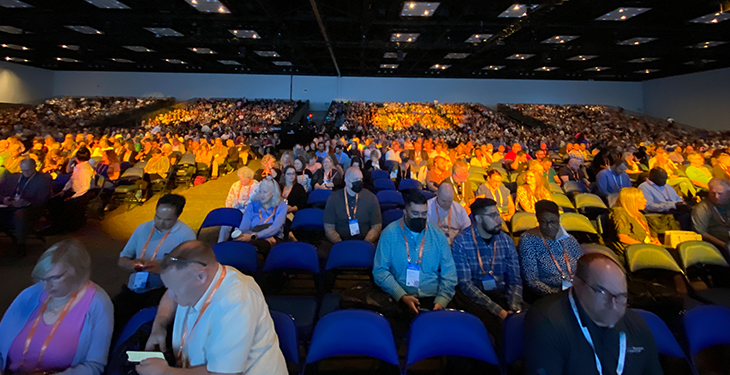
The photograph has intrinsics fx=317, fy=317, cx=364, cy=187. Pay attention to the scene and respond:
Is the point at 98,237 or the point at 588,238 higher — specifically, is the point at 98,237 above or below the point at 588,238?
below

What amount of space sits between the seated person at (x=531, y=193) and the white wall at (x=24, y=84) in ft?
103

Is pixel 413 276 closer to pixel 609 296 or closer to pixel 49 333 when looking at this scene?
pixel 609 296

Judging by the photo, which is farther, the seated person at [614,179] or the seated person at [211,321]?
the seated person at [614,179]

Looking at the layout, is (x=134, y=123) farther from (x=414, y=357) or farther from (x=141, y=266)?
(x=414, y=357)

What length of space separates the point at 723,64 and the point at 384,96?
795 inches

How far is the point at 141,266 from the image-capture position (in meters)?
2.39

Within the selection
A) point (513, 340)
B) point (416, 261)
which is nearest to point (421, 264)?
point (416, 261)

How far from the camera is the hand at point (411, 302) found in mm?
2233

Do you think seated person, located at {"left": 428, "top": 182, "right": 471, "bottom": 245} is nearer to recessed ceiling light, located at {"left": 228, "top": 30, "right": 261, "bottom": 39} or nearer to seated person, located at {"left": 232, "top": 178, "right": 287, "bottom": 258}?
seated person, located at {"left": 232, "top": 178, "right": 287, "bottom": 258}

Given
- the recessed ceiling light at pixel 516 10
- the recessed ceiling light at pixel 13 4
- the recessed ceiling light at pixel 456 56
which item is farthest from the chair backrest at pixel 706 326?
the recessed ceiling light at pixel 456 56

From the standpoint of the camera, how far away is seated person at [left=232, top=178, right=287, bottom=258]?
3.69 m

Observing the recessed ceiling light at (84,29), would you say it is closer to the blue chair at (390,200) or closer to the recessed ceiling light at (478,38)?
the blue chair at (390,200)

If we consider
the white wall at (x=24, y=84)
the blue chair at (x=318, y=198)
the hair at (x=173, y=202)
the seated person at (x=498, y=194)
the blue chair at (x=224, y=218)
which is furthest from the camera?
the white wall at (x=24, y=84)

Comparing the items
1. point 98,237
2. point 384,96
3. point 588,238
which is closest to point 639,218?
point 588,238
